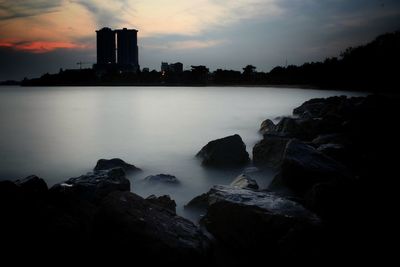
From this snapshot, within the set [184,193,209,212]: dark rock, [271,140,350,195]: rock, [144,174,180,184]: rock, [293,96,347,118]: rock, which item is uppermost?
[293,96,347,118]: rock

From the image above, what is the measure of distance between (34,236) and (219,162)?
6113mm

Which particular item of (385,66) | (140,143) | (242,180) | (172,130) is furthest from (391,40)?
(242,180)

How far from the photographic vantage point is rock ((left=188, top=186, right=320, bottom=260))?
11.8 feet

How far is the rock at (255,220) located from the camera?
11.8 feet

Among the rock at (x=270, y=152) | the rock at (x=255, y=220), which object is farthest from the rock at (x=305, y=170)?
the rock at (x=270, y=152)

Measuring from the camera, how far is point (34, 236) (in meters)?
2.87

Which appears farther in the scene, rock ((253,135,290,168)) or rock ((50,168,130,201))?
rock ((253,135,290,168))

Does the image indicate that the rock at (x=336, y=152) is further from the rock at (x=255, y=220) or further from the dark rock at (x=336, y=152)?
the rock at (x=255, y=220)

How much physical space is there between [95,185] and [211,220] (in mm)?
1989

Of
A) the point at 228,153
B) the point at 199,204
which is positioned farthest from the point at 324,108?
the point at 199,204

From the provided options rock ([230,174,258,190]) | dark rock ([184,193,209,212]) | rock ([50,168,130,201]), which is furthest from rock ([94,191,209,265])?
dark rock ([184,193,209,212])

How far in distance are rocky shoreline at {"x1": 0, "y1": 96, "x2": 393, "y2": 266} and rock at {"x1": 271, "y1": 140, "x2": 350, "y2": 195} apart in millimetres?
16

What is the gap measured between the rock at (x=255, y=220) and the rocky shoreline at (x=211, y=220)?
0.01 meters

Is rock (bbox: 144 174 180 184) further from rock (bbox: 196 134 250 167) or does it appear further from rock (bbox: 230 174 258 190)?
rock (bbox: 230 174 258 190)
